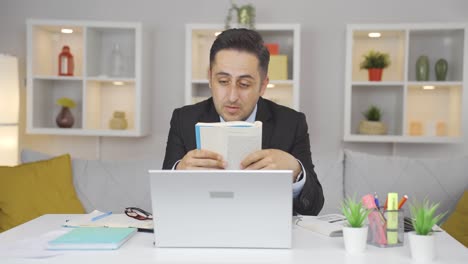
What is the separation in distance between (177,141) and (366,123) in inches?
76.7

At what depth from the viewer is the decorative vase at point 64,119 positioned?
13.4 ft

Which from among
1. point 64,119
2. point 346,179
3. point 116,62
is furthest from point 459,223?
point 64,119

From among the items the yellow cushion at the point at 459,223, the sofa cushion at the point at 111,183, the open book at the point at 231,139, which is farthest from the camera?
the sofa cushion at the point at 111,183

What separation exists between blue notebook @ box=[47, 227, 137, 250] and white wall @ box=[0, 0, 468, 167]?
250 centimetres

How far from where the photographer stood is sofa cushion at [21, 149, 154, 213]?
326 centimetres

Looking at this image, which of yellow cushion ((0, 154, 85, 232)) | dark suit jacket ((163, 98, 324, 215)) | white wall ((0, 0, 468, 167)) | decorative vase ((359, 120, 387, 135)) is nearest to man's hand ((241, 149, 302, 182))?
dark suit jacket ((163, 98, 324, 215))

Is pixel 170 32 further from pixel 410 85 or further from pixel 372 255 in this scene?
pixel 372 255

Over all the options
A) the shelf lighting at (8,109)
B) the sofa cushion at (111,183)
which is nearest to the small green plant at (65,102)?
the shelf lighting at (8,109)

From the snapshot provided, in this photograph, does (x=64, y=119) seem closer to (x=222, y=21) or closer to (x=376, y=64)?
(x=222, y=21)

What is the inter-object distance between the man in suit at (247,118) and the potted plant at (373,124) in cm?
164

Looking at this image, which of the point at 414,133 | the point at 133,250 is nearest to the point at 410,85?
the point at 414,133

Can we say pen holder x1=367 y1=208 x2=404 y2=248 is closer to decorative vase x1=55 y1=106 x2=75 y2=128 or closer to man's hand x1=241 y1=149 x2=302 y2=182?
man's hand x1=241 y1=149 x2=302 y2=182

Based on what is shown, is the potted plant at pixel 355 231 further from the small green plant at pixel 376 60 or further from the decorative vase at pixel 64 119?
the decorative vase at pixel 64 119

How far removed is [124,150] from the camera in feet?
14.3
